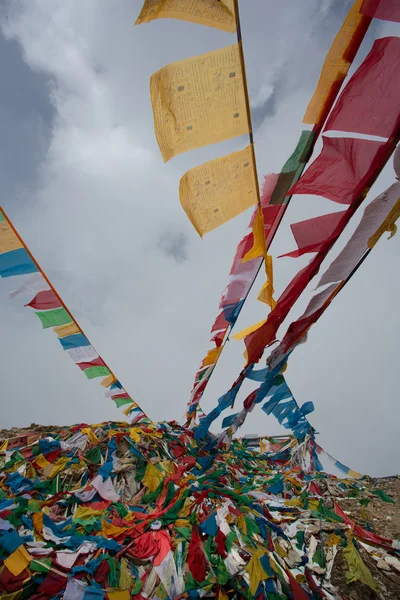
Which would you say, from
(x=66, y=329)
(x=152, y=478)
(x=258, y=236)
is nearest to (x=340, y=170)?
(x=258, y=236)

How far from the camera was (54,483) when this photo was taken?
504cm

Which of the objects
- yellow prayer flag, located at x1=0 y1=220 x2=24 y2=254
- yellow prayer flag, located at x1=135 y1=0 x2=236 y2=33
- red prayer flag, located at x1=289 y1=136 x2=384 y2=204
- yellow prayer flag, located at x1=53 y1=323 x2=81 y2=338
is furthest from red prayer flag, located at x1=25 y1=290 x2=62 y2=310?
red prayer flag, located at x1=289 y1=136 x2=384 y2=204

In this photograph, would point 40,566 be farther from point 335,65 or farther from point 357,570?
point 335,65

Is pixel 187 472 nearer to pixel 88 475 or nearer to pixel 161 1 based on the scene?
pixel 88 475

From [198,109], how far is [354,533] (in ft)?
16.9

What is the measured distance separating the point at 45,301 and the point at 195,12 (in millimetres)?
5505

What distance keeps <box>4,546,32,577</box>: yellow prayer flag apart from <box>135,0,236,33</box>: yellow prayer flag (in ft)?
16.1

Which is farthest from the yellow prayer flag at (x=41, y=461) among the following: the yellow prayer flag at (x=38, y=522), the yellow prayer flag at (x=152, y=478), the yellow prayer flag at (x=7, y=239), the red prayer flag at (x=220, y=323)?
the red prayer flag at (x=220, y=323)

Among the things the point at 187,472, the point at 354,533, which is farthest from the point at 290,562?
the point at 187,472

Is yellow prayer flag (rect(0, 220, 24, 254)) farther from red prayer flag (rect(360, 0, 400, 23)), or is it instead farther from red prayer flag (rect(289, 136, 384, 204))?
red prayer flag (rect(360, 0, 400, 23))

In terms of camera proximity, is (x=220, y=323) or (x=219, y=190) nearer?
(x=219, y=190)

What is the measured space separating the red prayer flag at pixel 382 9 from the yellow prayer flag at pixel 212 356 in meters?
5.49

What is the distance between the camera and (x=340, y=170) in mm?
3076

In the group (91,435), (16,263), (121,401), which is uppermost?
(16,263)
